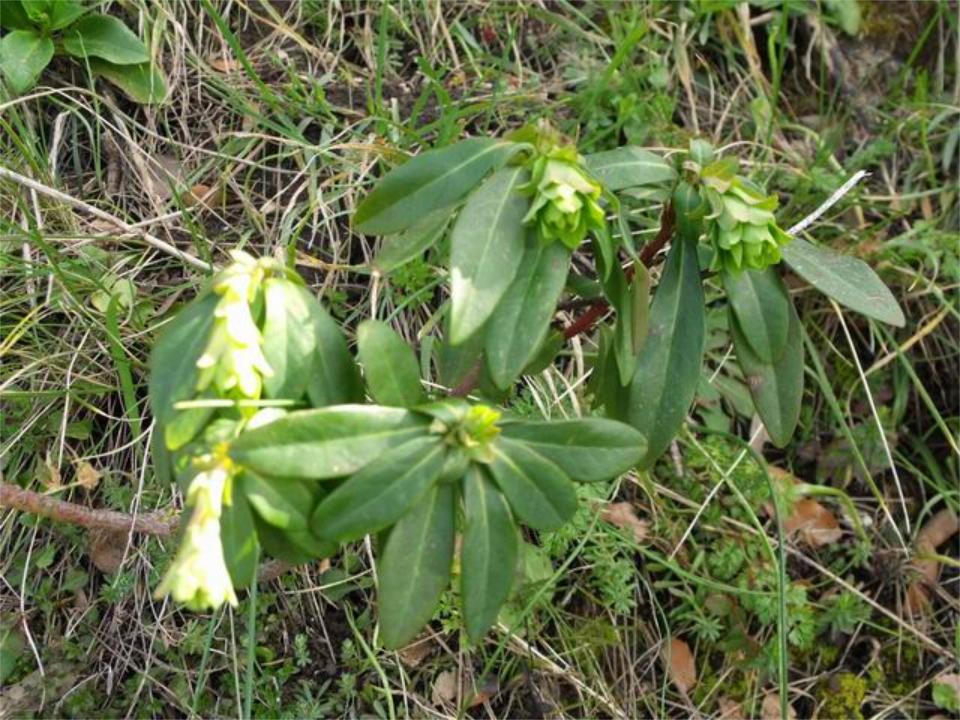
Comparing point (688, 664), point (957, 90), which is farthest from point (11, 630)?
point (957, 90)

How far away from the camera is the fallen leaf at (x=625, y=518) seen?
2.30 metres

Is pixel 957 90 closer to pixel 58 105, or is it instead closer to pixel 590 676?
pixel 590 676

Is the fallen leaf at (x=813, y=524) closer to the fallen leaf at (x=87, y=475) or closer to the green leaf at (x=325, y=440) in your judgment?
the green leaf at (x=325, y=440)

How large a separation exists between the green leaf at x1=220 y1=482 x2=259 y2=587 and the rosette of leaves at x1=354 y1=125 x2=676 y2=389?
32 cm

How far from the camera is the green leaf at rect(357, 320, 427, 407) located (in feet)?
4.62

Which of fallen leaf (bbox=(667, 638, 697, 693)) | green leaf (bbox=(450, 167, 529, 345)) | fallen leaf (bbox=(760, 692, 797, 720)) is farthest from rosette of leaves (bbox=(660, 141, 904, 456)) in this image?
fallen leaf (bbox=(760, 692, 797, 720))

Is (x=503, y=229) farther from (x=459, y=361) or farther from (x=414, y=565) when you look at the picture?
(x=414, y=565)

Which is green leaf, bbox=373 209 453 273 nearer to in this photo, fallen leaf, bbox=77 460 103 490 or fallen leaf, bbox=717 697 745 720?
fallen leaf, bbox=77 460 103 490

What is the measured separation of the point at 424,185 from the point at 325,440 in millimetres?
412

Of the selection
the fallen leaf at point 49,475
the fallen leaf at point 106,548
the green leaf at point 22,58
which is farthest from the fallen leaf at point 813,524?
the green leaf at point 22,58

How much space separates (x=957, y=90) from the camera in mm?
2789

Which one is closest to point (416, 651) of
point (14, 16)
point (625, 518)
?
point (625, 518)

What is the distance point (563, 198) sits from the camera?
54.4 inches

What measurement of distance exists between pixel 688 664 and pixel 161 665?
106 cm
